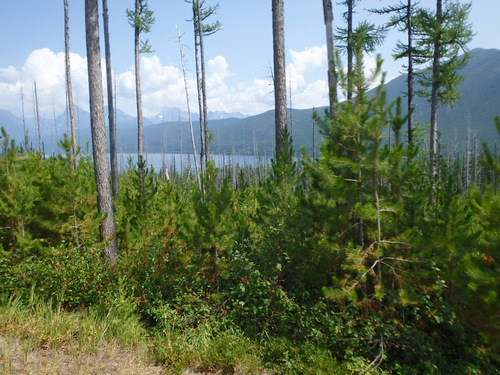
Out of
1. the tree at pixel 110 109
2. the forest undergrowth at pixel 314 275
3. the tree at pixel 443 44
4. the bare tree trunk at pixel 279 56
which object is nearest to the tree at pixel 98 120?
the forest undergrowth at pixel 314 275

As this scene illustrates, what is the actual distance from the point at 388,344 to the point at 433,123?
9990 millimetres

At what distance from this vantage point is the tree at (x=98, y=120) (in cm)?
674

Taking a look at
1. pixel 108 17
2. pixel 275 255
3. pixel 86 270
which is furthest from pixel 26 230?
pixel 108 17

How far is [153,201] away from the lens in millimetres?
9023

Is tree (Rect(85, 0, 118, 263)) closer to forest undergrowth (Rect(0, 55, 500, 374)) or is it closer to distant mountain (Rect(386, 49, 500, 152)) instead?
forest undergrowth (Rect(0, 55, 500, 374))

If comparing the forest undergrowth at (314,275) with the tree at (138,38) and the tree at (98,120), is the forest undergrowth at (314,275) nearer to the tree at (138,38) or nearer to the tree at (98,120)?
the tree at (98,120)

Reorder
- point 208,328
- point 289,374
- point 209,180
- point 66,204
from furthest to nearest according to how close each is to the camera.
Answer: point 66,204 < point 209,180 < point 208,328 < point 289,374

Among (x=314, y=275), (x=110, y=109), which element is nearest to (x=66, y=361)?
(x=314, y=275)

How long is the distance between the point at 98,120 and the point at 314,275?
5.50 m

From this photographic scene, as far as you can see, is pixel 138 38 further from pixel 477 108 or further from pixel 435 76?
pixel 477 108

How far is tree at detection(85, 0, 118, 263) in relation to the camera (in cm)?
674

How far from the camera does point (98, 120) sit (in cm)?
688

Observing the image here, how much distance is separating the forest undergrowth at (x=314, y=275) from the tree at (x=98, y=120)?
1.21 ft

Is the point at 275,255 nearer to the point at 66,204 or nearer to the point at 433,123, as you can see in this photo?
the point at 66,204
